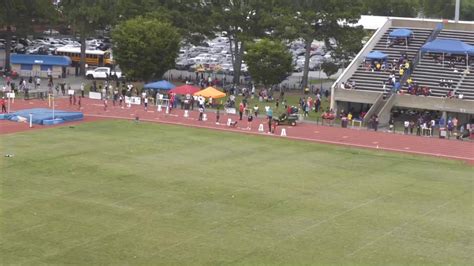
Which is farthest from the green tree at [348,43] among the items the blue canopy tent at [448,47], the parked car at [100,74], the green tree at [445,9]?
the green tree at [445,9]

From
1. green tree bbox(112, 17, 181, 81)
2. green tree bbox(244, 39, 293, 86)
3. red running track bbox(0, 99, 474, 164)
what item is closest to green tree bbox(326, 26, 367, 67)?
green tree bbox(244, 39, 293, 86)

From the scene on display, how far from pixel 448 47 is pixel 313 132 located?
20597 millimetres

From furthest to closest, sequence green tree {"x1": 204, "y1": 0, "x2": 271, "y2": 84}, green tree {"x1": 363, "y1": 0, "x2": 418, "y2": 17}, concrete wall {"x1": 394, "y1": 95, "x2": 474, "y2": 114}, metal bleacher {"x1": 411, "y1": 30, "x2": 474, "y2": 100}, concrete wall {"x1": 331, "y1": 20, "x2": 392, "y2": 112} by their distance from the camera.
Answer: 1. green tree {"x1": 363, "y1": 0, "x2": 418, "y2": 17}
2. green tree {"x1": 204, "y1": 0, "x2": 271, "y2": 84}
3. concrete wall {"x1": 331, "y1": 20, "x2": 392, "y2": 112}
4. metal bleacher {"x1": 411, "y1": 30, "x2": 474, "y2": 100}
5. concrete wall {"x1": 394, "y1": 95, "x2": 474, "y2": 114}

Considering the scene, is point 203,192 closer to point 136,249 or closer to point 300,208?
→ point 300,208

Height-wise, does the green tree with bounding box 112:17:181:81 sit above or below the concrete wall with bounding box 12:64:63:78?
above

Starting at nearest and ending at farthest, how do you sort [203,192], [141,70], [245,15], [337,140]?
[203,192], [337,140], [141,70], [245,15]

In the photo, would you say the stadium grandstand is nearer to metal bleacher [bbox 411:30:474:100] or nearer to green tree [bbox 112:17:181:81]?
metal bleacher [bbox 411:30:474:100]

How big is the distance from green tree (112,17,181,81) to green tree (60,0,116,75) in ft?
23.6

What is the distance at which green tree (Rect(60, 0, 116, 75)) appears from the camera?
7950 cm

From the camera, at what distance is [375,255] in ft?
80.9

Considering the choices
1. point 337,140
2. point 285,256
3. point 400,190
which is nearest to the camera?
point 285,256

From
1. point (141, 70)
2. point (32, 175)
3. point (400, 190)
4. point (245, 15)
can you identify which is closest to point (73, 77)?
point (141, 70)

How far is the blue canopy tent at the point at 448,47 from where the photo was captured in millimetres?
66500

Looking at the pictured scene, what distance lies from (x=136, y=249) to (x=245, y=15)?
56.3 m
